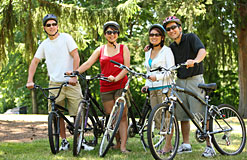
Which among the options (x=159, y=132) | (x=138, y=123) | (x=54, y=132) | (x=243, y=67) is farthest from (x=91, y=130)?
(x=243, y=67)

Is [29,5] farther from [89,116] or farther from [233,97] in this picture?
[233,97]

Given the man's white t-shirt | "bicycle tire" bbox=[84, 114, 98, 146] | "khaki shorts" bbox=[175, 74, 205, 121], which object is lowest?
"bicycle tire" bbox=[84, 114, 98, 146]

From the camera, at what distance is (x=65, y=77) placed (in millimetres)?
5504

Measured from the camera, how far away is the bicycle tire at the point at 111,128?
15.2ft

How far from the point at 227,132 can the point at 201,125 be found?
51 cm

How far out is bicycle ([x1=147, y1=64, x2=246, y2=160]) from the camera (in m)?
4.48

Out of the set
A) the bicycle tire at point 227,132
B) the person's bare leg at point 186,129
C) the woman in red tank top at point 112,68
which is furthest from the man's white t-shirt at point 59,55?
the bicycle tire at point 227,132

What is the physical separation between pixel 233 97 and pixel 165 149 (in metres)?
20.0

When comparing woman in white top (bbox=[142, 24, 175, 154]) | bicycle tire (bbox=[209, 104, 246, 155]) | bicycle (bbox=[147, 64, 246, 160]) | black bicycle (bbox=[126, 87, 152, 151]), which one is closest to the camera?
bicycle (bbox=[147, 64, 246, 160])

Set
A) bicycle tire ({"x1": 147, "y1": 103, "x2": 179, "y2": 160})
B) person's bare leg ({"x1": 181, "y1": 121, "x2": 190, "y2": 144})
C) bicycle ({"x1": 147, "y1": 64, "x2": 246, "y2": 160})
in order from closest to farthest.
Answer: bicycle tire ({"x1": 147, "y1": 103, "x2": 179, "y2": 160}), bicycle ({"x1": 147, "y1": 64, "x2": 246, "y2": 160}), person's bare leg ({"x1": 181, "y1": 121, "x2": 190, "y2": 144})

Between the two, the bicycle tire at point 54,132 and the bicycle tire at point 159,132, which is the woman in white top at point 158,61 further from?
the bicycle tire at point 54,132

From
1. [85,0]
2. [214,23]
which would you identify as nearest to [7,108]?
[85,0]

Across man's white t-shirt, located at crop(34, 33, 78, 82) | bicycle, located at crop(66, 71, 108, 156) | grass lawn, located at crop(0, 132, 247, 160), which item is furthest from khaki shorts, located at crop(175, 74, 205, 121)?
man's white t-shirt, located at crop(34, 33, 78, 82)

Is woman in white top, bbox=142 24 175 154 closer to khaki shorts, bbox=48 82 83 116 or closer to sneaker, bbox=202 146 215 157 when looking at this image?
sneaker, bbox=202 146 215 157
